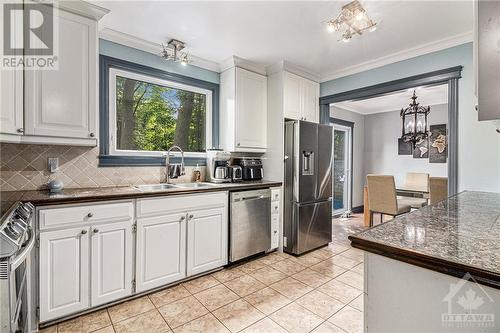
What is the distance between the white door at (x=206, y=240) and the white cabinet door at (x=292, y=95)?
1.62m

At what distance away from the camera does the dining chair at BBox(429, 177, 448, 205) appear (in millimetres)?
3588

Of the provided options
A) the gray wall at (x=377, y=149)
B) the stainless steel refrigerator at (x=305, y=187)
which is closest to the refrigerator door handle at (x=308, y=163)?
the stainless steel refrigerator at (x=305, y=187)

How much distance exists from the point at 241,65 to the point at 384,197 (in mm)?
3031

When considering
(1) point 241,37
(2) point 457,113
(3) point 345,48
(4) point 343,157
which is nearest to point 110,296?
(1) point 241,37

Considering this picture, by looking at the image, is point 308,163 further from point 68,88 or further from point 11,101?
point 11,101

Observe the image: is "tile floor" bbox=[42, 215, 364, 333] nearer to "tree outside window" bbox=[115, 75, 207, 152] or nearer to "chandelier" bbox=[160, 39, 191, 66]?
"tree outside window" bbox=[115, 75, 207, 152]

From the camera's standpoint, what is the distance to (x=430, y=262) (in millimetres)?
751

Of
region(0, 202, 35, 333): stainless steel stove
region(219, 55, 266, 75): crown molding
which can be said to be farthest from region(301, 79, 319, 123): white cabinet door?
region(0, 202, 35, 333): stainless steel stove

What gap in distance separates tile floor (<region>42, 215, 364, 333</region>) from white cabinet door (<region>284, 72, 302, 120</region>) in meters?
1.96

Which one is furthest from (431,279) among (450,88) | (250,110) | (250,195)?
(250,110)

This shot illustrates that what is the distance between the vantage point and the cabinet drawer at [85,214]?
1703mm

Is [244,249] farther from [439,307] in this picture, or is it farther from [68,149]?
[439,307]

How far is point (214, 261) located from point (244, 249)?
41 centimetres

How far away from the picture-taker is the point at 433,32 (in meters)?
2.47
